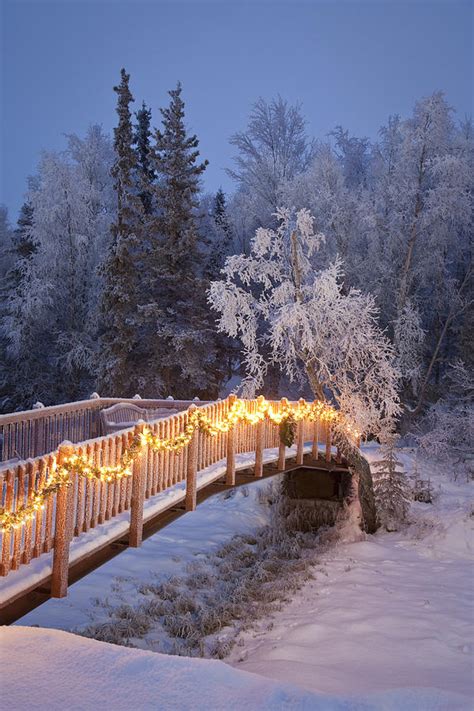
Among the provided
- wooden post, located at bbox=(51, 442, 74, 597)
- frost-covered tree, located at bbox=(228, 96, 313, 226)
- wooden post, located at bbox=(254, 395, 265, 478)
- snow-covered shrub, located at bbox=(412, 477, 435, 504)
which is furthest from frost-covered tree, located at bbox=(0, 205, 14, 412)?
wooden post, located at bbox=(51, 442, 74, 597)

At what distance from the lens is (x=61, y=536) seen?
712 cm

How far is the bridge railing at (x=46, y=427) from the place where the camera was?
11.1 meters

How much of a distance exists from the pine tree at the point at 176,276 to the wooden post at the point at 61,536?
55.5 feet

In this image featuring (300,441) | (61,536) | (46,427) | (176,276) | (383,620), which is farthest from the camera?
(176,276)

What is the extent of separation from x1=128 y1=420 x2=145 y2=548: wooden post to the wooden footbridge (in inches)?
0.6

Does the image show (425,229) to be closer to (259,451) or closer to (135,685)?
(259,451)

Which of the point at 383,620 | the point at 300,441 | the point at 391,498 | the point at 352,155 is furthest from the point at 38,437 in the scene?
the point at 352,155

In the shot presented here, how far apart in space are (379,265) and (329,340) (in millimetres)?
9214

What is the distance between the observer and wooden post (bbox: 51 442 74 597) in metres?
7.09

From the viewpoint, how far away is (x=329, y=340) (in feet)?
48.7

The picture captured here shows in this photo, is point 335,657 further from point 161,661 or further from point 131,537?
point 161,661

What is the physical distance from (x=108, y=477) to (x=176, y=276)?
17373mm

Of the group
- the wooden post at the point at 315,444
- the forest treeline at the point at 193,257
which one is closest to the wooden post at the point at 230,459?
the wooden post at the point at 315,444

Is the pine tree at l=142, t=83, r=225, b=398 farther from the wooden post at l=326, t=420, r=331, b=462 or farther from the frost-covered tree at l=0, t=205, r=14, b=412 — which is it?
the wooden post at l=326, t=420, r=331, b=462
